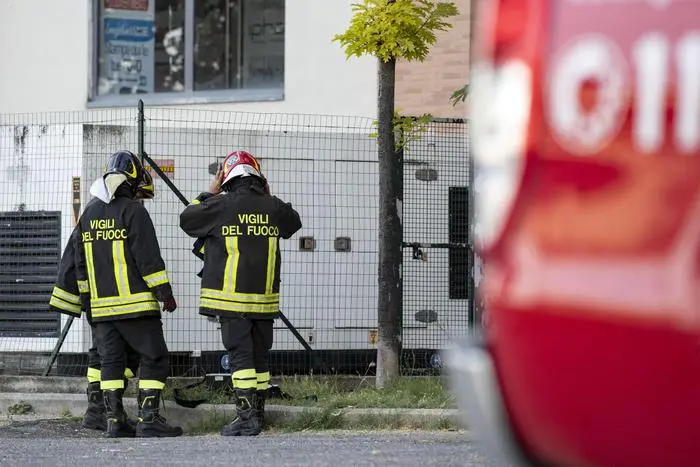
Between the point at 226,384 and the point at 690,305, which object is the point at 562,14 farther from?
the point at 226,384

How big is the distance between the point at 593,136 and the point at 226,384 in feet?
22.6

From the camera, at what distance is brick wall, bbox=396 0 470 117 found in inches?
471

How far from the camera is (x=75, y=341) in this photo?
995 centimetres

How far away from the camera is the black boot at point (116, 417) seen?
8156mm

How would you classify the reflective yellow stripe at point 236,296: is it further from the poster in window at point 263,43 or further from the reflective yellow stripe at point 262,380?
the poster in window at point 263,43

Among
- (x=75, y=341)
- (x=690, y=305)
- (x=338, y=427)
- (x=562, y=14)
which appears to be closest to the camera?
(x=690, y=305)

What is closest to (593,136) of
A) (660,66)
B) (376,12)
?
(660,66)

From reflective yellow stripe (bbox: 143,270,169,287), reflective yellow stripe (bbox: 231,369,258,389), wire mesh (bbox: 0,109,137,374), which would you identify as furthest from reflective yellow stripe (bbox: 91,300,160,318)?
wire mesh (bbox: 0,109,137,374)

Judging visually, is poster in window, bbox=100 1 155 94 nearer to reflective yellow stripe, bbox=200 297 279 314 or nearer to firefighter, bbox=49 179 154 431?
firefighter, bbox=49 179 154 431

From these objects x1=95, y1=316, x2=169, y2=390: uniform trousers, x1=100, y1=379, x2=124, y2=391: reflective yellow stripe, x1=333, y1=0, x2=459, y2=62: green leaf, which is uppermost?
x1=333, y1=0, x2=459, y2=62: green leaf

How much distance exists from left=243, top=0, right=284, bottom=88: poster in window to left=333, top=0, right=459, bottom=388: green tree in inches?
158

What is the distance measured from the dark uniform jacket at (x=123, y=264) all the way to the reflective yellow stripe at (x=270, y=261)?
70 cm

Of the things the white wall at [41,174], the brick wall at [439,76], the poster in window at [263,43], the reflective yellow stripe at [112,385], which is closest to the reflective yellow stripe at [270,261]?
the reflective yellow stripe at [112,385]

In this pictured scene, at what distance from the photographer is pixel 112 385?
8.23m
